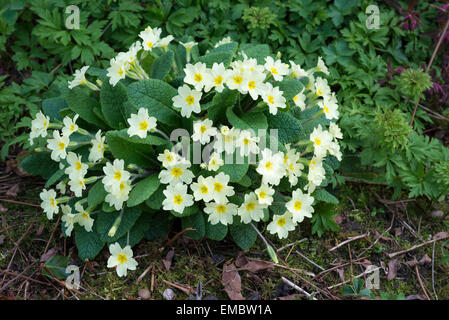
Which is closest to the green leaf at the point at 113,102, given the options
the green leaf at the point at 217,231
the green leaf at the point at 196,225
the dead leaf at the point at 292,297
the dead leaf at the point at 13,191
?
the green leaf at the point at 196,225

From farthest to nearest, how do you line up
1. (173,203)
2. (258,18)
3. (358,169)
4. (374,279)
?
(258,18) < (358,169) < (374,279) < (173,203)

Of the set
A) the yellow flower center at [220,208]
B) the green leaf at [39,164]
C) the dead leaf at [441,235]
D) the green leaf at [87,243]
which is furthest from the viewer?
the dead leaf at [441,235]

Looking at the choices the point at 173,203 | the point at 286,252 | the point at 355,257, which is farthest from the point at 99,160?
the point at 355,257

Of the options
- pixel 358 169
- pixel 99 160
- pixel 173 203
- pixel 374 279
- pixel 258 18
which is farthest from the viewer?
pixel 258 18

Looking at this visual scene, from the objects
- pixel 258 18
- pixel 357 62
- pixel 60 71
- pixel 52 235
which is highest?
pixel 258 18

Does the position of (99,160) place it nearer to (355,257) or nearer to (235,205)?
(235,205)

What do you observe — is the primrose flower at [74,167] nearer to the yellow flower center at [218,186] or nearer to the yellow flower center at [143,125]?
the yellow flower center at [143,125]

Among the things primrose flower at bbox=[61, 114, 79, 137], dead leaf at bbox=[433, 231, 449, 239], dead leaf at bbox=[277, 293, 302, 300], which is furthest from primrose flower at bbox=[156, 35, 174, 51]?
dead leaf at bbox=[433, 231, 449, 239]
